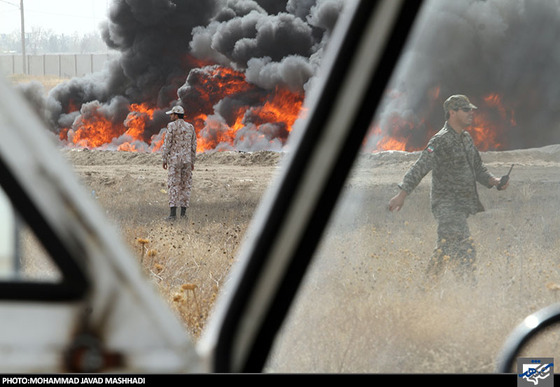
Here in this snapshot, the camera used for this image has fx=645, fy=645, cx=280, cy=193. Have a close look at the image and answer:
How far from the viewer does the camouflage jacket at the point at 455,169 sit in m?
3.17

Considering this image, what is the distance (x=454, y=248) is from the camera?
3.28 meters

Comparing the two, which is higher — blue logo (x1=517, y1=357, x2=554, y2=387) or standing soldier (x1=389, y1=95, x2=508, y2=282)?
blue logo (x1=517, y1=357, x2=554, y2=387)

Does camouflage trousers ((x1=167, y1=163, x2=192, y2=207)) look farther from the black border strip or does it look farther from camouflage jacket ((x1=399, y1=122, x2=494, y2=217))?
the black border strip

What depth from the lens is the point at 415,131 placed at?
7.49m

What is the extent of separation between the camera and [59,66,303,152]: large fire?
15.0 meters

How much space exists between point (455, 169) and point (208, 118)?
1301 centimetres

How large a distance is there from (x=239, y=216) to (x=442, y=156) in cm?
374

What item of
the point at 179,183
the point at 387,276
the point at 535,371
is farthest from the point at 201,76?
the point at 535,371

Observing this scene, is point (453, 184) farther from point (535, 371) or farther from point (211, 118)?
point (211, 118)

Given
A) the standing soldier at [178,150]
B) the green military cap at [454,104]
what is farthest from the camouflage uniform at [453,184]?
the standing soldier at [178,150]

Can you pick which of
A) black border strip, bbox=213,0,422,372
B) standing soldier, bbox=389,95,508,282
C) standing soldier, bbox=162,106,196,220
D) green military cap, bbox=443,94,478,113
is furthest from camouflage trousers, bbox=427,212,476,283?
standing soldier, bbox=162,106,196,220

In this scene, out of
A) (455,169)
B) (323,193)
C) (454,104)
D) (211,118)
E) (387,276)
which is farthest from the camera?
(211,118)

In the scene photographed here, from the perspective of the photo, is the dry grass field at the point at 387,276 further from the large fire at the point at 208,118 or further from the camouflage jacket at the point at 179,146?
the large fire at the point at 208,118
